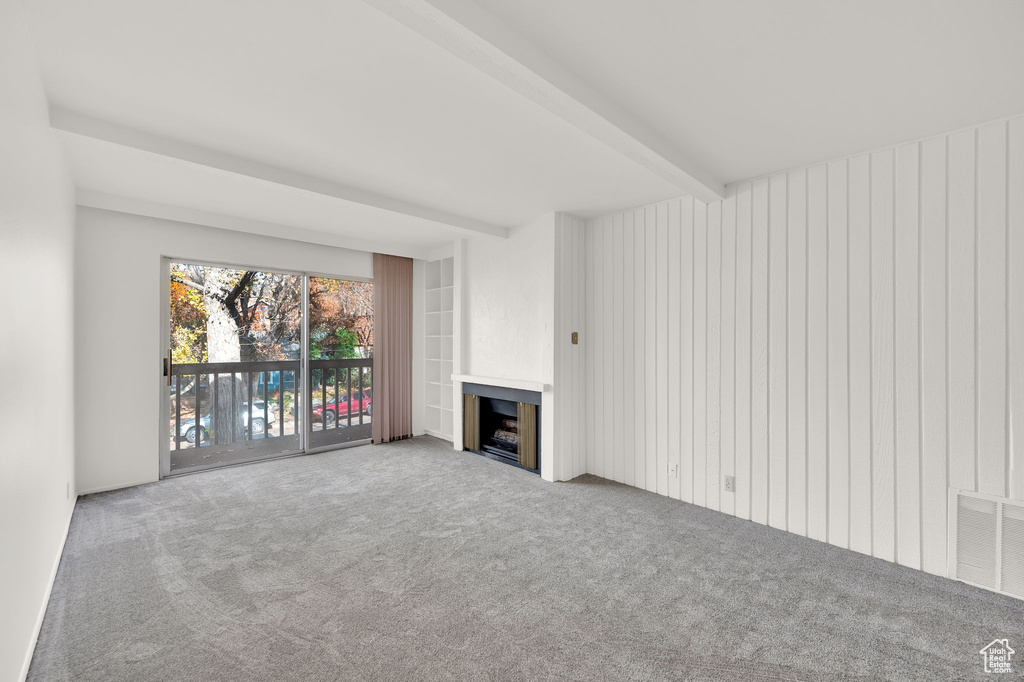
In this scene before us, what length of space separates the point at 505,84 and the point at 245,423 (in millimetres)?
4356

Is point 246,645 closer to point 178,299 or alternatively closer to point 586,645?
point 586,645

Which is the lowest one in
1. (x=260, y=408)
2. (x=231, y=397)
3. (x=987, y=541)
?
(x=987, y=541)

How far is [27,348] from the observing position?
1829 millimetres

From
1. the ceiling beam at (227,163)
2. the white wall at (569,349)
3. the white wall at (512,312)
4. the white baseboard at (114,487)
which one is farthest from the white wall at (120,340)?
the white wall at (569,349)

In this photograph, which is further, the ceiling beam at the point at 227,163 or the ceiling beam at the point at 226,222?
the ceiling beam at the point at 226,222

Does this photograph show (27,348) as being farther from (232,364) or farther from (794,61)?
(794,61)

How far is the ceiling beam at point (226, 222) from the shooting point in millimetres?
3484

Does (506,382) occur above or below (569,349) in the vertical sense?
below

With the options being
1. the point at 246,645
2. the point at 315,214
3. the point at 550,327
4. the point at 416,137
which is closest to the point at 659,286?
the point at 550,327

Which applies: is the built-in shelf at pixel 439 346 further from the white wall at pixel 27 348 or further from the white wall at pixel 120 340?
the white wall at pixel 27 348

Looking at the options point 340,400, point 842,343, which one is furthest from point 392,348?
point 842,343

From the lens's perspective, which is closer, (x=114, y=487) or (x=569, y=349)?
(x=114, y=487)

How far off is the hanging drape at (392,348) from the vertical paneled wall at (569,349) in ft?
7.66

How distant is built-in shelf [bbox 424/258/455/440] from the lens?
5512 mm
